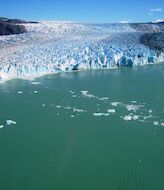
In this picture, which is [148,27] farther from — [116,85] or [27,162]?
[27,162]

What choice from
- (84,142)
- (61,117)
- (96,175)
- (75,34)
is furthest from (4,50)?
(96,175)

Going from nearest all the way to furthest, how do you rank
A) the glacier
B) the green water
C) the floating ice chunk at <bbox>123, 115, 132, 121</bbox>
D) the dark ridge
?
the green water, the floating ice chunk at <bbox>123, 115, 132, 121</bbox>, the glacier, the dark ridge

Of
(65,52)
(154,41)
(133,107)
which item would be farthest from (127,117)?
(154,41)

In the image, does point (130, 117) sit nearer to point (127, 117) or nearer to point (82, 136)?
point (127, 117)

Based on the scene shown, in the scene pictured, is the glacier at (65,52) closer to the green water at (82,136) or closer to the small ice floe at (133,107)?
the green water at (82,136)

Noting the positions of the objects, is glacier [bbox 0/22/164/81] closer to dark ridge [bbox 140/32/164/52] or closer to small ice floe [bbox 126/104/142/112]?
dark ridge [bbox 140/32/164/52]

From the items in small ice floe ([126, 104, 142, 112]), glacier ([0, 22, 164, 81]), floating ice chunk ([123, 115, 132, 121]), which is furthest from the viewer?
glacier ([0, 22, 164, 81])

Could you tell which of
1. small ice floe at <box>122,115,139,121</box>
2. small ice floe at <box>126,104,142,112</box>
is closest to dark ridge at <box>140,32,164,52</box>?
small ice floe at <box>126,104,142,112</box>
